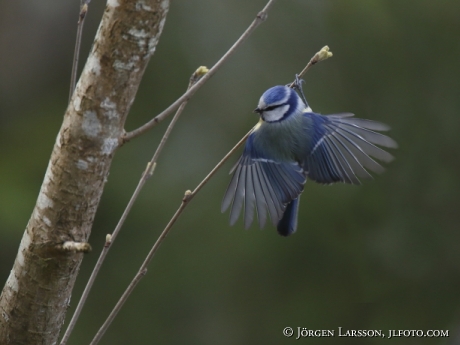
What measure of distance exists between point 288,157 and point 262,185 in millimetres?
132

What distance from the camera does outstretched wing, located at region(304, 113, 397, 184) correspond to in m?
1.69

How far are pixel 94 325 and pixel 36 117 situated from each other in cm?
123

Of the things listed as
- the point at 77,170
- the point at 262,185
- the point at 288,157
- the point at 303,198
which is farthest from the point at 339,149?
the point at 303,198

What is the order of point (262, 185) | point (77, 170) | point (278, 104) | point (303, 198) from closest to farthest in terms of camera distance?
1. point (77, 170)
2. point (278, 104)
3. point (262, 185)
4. point (303, 198)

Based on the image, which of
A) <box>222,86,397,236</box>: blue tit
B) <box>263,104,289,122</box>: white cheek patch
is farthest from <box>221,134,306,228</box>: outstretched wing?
<box>263,104,289,122</box>: white cheek patch

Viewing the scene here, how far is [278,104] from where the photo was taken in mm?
1758

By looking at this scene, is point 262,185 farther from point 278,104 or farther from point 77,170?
point 77,170

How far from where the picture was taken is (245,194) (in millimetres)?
1801

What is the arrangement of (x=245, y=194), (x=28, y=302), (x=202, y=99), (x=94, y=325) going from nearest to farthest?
(x=28, y=302) < (x=245, y=194) < (x=94, y=325) < (x=202, y=99)

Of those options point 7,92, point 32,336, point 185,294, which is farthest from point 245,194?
point 7,92

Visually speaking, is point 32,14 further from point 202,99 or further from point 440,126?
point 440,126

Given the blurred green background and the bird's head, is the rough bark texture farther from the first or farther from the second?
the blurred green background

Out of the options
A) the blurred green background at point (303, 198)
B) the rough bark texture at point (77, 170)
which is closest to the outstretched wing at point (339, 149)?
the rough bark texture at point (77, 170)

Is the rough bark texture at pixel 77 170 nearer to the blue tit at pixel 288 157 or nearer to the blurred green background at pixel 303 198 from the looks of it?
the blue tit at pixel 288 157
